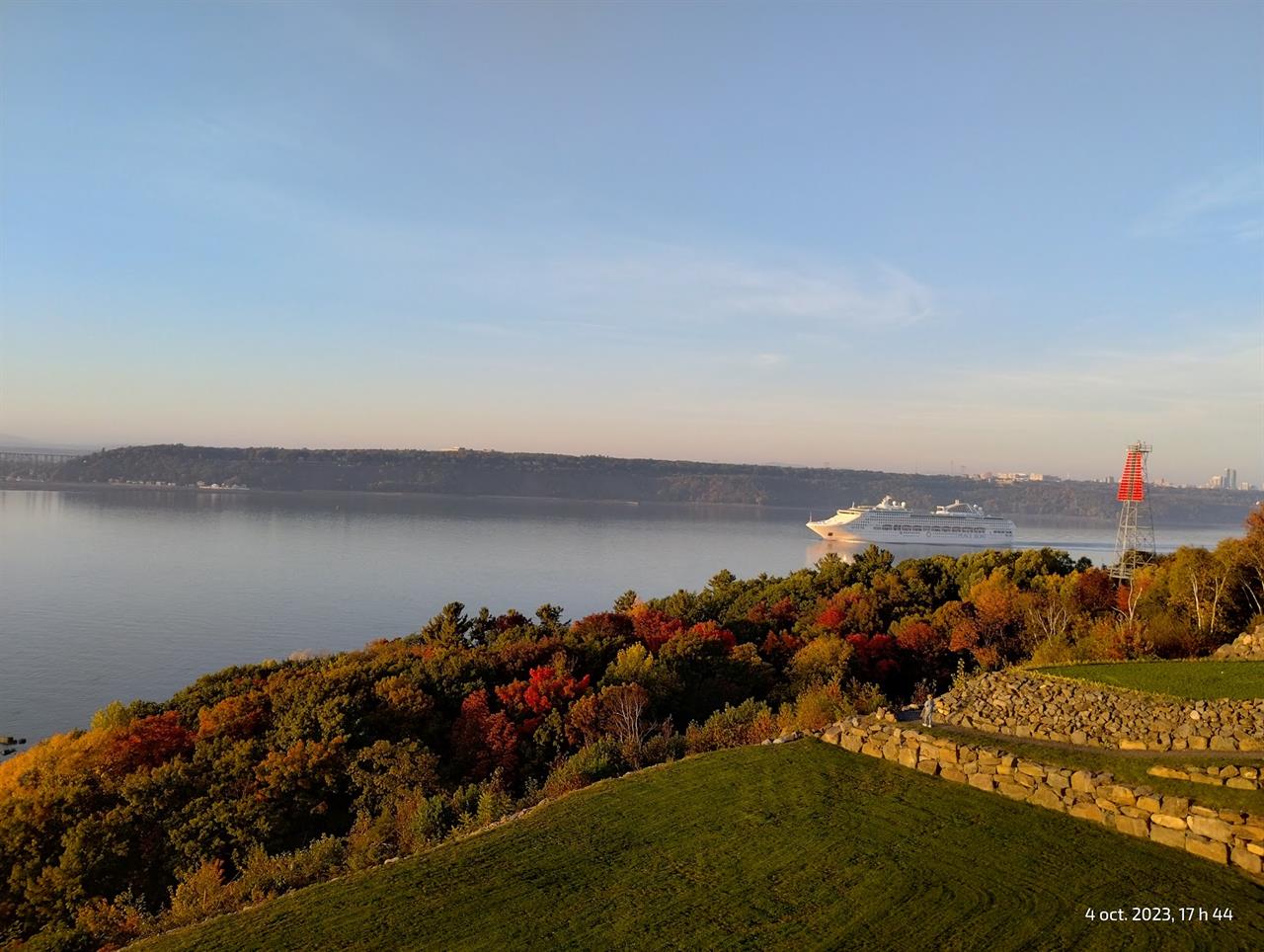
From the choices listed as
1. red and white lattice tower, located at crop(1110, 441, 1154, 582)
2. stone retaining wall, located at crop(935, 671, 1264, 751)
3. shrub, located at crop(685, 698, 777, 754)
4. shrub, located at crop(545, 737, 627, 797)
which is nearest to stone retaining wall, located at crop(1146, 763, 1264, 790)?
stone retaining wall, located at crop(935, 671, 1264, 751)

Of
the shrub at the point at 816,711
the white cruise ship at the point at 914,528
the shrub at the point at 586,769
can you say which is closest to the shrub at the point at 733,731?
the shrub at the point at 816,711

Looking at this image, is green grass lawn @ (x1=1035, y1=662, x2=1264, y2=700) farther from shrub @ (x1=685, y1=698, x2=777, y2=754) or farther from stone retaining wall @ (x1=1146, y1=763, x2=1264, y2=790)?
shrub @ (x1=685, y1=698, x2=777, y2=754)

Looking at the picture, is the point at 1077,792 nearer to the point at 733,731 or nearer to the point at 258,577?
the point at 733,731

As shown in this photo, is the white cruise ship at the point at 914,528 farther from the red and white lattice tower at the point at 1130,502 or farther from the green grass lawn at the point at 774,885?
the green grass lawn at the point at 774,885

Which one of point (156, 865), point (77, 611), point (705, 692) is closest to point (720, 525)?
point (77, 611)

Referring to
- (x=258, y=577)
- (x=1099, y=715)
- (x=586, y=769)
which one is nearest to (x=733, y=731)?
(x=586, y=769)

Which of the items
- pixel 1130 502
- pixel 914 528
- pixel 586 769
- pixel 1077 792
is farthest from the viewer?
pixel 914 528

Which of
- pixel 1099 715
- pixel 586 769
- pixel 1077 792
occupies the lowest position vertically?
pixel 586 769
